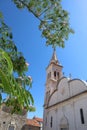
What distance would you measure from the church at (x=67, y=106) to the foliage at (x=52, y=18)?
45.7ft

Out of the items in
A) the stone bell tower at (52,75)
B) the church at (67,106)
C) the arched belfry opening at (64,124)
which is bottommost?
the arched belfry opening at (64,124)

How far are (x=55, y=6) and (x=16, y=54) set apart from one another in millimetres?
3116

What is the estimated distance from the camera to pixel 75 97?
20812 millimetres

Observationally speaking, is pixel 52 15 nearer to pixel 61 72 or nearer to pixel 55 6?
pixel 55 6

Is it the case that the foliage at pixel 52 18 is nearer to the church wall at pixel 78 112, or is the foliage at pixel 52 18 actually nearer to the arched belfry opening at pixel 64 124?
the church wall at pixel 78 112

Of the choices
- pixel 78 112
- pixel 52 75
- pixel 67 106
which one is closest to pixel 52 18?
pixel 78 112

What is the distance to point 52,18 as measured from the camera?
701cm

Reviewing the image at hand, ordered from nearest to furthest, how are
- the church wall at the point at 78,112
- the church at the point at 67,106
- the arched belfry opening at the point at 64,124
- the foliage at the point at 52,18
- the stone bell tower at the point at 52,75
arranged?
the foliage at the point at 52,18
the church wall at the point at 78,112
the church at the point at 67,106
the arched belfry opening at the point at 64,124
the stone bell tower at the point at 52,75

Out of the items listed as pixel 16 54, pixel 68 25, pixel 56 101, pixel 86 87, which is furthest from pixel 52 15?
pixel 56 101

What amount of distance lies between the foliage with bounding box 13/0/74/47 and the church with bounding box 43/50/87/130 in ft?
45.7

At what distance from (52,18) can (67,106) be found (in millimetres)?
17983

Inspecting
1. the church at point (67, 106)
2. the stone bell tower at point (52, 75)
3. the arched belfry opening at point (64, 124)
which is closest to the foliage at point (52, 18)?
the church at point (67, 106)

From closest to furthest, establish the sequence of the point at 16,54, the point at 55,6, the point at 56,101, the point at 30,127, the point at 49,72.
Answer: the point at 16,54, the point at 55,6, the point at 56,101, the point at 30,127, the point at 49,72

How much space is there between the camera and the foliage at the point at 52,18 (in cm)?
Result: 679
